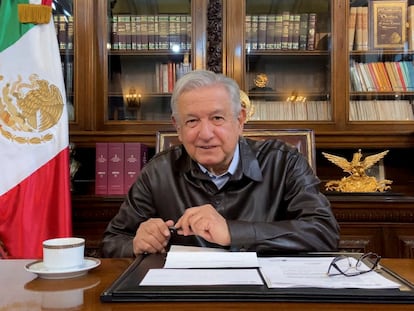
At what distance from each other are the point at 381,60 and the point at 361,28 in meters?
0.24

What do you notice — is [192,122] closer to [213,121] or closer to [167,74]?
[213,121]

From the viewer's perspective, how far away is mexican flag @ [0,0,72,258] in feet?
7.04

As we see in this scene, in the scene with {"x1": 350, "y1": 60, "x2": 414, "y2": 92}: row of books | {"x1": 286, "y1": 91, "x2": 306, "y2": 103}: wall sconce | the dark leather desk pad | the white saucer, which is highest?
{"x1": 350, "y1": 60, "x2": 414, "y2": 92}: row of books

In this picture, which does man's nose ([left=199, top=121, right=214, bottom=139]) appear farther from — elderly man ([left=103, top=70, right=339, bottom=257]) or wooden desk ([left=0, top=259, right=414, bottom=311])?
wooden desk ([left=0, top=259, right=414, bottom=311])

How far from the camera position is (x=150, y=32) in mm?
2854

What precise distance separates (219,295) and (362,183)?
200cm

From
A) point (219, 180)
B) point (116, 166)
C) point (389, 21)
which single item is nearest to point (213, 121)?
point (219, 180)

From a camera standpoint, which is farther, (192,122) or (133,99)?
(133,99)

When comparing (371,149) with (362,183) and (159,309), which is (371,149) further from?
(159,309)

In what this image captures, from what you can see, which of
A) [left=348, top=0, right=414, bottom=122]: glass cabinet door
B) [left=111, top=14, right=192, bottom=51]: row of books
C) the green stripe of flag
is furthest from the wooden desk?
[left=111, top=14, right=192, bottom=51]: row of books

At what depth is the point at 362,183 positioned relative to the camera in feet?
8.27

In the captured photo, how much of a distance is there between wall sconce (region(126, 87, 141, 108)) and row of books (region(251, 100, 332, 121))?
2.29 feet

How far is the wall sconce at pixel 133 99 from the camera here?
2.84 metres

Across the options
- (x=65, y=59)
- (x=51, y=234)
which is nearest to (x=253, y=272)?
(x=51, y=234)
